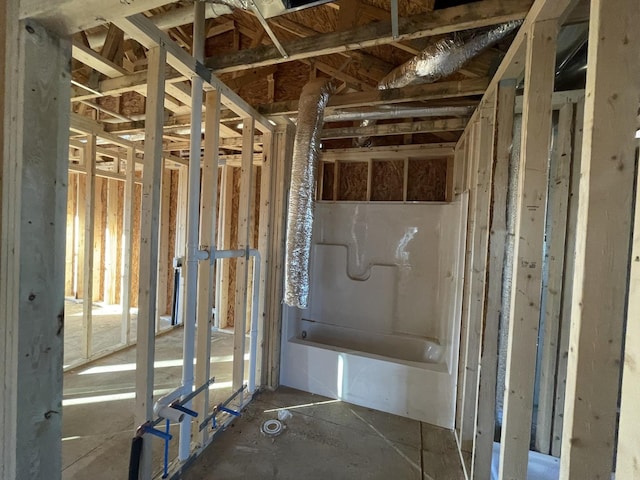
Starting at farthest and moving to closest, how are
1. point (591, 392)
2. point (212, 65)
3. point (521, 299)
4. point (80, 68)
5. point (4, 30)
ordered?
point (80, 68), point (212, 65), point (521, 299), point (4, 30), point (591, 392)

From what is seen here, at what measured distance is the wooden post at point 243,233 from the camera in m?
2.23

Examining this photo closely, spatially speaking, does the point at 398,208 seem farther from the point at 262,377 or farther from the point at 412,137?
the point at 262,377

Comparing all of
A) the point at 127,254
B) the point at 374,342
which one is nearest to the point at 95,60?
the point at 127,254

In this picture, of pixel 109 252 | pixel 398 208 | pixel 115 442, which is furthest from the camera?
pixel 109 252

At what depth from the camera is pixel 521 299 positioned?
3.87ft

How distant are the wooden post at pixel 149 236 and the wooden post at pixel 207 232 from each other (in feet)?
1.40

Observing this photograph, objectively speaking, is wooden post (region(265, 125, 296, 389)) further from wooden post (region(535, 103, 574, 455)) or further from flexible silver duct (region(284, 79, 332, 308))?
wooden post (region(535, 103, 574, 455))

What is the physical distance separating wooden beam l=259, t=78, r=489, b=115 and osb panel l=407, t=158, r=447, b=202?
1.18 m

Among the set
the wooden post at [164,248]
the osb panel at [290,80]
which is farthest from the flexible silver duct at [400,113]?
the wooden post at [164,248]

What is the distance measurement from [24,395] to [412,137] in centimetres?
337

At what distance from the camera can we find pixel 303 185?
7.28 ft

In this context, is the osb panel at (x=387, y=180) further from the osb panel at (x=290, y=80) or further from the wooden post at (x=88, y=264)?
the wooden post at (x=88, y=264)

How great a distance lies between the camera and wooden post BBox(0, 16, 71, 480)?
0.91 m

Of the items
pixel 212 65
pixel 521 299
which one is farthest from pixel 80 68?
pixel 521 299
